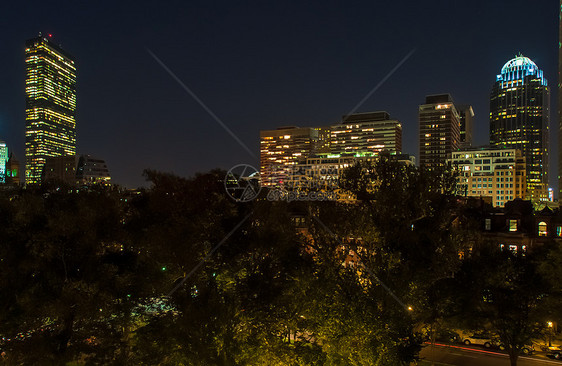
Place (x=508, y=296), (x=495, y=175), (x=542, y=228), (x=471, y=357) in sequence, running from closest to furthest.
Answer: (x=508, y=296) → (x=471, y=357) → (x=542, y=228) → (x=495, y=175)

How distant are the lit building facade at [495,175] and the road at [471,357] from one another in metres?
125

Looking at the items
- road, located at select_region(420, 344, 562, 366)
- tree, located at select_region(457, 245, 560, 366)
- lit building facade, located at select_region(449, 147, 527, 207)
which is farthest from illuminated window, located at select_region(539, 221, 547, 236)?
lit building facade, located at select_region(449, 147, 527, 207)

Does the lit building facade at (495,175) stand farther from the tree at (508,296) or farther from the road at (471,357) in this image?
the tree at (508,296)

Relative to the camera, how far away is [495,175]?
15212 centimetres

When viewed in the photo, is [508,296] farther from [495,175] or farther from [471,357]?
[495,175]

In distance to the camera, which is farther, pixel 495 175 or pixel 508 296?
pixel 495 175

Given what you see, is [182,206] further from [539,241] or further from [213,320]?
[539,241]

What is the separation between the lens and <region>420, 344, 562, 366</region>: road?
3112cm

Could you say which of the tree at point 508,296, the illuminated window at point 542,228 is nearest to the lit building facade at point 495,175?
the illuminated window at point 542,228

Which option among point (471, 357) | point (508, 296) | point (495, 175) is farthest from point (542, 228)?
point (495, 175)

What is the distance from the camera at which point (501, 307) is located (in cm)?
2797

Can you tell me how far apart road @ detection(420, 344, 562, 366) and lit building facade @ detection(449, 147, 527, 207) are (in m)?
125

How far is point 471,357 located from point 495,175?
5440 inches

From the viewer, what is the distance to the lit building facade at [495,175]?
149 meters
